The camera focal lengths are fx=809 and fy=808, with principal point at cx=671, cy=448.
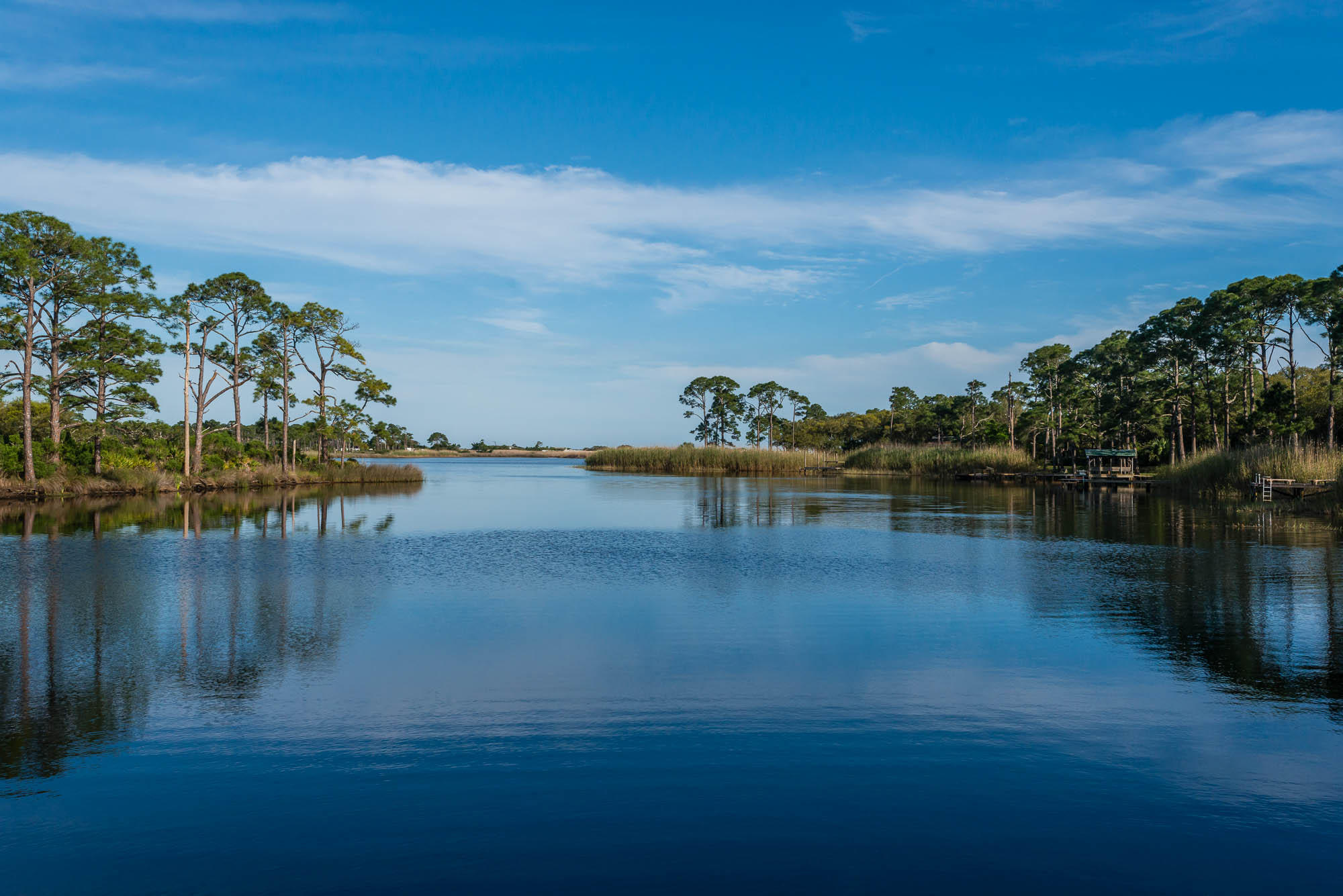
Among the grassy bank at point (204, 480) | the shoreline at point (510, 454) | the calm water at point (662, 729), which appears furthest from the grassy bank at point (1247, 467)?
the shoreline at point (510, 454)

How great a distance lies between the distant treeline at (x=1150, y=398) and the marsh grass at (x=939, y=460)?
5.73 metres

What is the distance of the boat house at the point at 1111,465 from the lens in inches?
1865

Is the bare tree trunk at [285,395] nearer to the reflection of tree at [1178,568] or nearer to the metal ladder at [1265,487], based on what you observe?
the reflection of tree at [1178,568]

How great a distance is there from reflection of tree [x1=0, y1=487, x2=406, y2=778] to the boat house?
45827 millimetres

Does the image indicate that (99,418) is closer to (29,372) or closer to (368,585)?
(29,372)

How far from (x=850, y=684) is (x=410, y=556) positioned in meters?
10.3

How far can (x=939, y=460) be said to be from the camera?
60906mm

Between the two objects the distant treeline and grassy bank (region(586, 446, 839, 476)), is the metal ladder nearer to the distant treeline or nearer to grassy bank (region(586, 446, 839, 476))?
the distant treeline

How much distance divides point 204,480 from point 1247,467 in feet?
137

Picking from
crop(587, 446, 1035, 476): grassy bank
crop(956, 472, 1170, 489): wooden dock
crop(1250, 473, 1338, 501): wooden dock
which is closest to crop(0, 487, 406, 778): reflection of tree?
crop(1250, 473, 1338, 501): wooden dock

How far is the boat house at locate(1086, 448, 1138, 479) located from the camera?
47.4m

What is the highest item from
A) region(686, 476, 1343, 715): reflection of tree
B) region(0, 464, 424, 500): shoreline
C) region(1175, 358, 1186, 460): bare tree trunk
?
region(1175, 358, 1186, 460): bare tree trunk

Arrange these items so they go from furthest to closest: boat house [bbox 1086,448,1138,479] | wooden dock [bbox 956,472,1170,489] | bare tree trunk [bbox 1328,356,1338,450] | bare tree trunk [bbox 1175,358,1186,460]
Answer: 1. boat house [bbox 1086,448,1138,479]
2. wooden dock [bbox 956,472,1170,489]
3. bare tree trunk [bbox 1175,358,1186,460]
4. bare tree trunk [bbox 1328,356,1338,450]

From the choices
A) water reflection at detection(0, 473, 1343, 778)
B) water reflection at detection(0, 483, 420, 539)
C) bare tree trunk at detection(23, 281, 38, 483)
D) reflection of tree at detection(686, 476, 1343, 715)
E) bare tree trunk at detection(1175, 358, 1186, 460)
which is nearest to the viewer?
water reflection at detection(0, 473, 1343, 778)
